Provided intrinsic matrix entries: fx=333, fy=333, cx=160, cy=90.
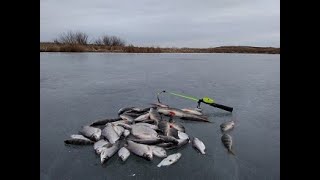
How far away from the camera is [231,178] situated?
3754 mm

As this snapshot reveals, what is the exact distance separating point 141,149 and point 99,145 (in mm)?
673

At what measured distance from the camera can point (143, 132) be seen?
5246 mm

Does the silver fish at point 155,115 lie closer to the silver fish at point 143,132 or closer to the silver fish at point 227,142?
the silver fish at point 143,132

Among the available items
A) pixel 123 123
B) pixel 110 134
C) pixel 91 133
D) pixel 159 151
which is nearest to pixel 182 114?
pixel 123 123

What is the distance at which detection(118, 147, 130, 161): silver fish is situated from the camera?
4.31 m

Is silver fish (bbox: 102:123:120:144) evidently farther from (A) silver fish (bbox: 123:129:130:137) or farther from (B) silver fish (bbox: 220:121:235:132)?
(B) silver fish (bbox: 220:121:235:132)

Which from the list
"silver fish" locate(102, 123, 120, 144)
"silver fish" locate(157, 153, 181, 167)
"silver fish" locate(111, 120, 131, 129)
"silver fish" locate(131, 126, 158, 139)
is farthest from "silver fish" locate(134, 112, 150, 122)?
"silver fish" locate(157, 153, 181, 167)

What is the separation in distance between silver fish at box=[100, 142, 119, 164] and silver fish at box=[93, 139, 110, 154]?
0.25 feet

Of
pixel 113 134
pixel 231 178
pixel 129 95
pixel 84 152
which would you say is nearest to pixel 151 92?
pixel 129 95

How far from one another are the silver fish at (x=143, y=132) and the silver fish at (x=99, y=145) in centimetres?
53
